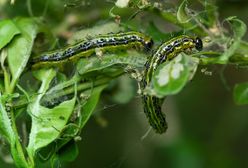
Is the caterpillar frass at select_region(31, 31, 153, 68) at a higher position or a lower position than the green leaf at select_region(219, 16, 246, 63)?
lower

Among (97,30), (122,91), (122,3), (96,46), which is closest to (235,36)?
(122,3)

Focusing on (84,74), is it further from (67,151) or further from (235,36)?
(235,36)

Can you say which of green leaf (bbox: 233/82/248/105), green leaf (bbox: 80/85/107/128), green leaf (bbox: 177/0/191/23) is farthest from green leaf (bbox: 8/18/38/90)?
green leaf (bbox: 233/82/248/105)

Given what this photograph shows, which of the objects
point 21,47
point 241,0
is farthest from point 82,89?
point 241,0

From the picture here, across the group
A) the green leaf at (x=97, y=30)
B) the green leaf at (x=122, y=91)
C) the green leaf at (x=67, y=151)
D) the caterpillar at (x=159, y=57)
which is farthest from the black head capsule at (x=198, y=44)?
the green leaf at (x=122, y=91)

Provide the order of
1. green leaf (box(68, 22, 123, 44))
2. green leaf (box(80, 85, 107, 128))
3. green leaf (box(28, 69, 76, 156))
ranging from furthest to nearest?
green leaf (box(68, 22, 123, 44)), green leaf (box(80, 85, 107, 128)), green leaf (box(28, 69, 76, 156))

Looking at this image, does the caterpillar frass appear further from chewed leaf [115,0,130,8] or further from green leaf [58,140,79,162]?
green leaf [58,140,79,162]

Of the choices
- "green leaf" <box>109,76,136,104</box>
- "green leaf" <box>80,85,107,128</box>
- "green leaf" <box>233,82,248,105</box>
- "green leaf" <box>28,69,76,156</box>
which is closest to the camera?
"green leaf" <box>233,82,248,105</box>
